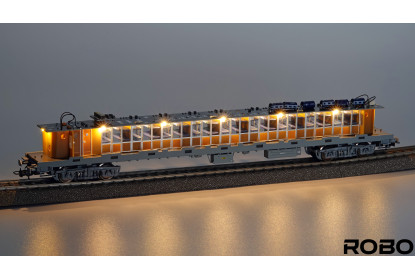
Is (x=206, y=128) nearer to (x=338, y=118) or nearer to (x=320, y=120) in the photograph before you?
(x=320, y=120)

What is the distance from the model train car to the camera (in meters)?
41.0

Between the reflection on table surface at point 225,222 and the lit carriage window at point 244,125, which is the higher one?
the lit carriage window at point 244,125

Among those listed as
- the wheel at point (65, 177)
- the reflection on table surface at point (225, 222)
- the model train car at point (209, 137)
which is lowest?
the reflection on table surface at point (225, 222)

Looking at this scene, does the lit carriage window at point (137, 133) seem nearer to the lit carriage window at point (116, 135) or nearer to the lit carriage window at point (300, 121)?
the lit carriage window at point (116, 135)

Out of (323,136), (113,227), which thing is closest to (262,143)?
(323,136)

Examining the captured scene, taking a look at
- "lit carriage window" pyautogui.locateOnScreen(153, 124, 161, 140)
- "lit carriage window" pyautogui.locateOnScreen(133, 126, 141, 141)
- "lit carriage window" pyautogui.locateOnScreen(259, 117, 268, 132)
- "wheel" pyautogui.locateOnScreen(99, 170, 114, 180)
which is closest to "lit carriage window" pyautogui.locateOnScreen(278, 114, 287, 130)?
"lit carriage window" pyautogui.locateOnScreen(259, 117, 268, 132)

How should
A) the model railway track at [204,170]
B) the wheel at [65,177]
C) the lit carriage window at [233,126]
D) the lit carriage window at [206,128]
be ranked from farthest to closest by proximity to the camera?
the lit carriage window at [233,126] → the lit carriage window at [206,128] → the wheel at [65,177] → the model railway track at [204,170]

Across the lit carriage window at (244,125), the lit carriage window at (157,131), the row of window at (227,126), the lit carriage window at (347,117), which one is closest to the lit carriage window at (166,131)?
the row of window at (227,126)

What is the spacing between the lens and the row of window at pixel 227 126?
42.1m

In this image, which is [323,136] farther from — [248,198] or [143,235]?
[143,235]

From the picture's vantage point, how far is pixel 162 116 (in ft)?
140

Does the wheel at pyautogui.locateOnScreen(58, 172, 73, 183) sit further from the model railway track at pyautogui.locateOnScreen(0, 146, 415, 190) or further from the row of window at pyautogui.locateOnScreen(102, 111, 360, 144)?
the row of window at pyautogui.locateOnScreen(102, 111, 360, 144)

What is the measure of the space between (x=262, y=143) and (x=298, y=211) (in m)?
5.43

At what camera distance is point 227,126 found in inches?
1729
